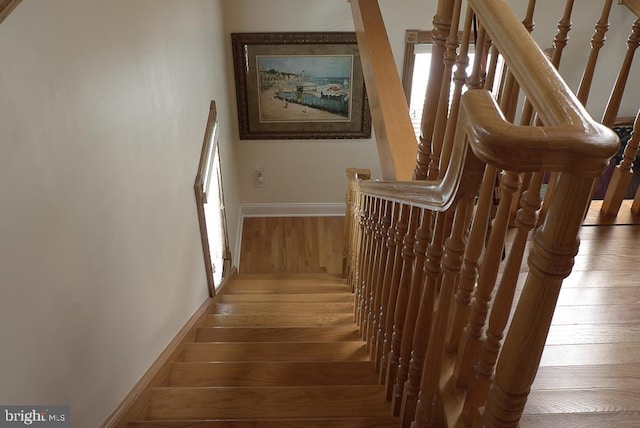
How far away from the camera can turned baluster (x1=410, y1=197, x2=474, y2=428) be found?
3.36 ft

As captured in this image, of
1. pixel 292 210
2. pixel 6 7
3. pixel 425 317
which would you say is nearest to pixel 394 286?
pixel 425 317

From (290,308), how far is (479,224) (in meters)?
2.42

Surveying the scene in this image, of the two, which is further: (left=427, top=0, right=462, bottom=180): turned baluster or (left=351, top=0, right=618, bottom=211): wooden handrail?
(left=427, top=0, right=462, bottom=180): turned baluster

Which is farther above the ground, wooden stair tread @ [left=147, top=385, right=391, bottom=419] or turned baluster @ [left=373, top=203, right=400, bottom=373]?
turned baluster @ [left=373, top=203, right=400, bottom=373]

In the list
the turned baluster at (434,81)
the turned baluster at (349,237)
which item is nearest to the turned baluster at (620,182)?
the turned baluster at (434,81)

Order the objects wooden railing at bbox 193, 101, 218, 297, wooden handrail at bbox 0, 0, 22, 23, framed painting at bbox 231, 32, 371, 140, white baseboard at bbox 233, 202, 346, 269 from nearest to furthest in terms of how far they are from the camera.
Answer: wooden handrail at bbox 0, 0, 22, 23 < wooden railing at bbox 193, 101, 218, 297 < framed painting at bbox 231, 32, 371, 140 < white baseboard at bbox 233, 202, 346, 269

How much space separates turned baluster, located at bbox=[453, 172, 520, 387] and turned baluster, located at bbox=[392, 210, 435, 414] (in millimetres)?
219

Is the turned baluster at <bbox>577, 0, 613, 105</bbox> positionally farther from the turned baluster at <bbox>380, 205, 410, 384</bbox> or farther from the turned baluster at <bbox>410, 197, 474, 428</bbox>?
the turned baluster at <bbox>410, 197, 474, 428</bbox>

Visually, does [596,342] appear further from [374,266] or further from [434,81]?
[374,266]

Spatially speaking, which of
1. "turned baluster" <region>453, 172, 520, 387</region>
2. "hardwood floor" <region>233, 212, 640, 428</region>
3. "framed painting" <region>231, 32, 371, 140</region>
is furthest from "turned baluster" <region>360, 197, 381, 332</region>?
"framed painting" <region>231, 32, 371, 140</region>

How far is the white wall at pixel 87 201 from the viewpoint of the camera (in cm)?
125

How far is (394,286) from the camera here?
172 centimetres

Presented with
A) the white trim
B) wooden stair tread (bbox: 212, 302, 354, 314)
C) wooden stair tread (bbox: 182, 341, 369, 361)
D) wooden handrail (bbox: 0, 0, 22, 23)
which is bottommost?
the white trim

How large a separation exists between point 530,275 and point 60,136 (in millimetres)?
1265
